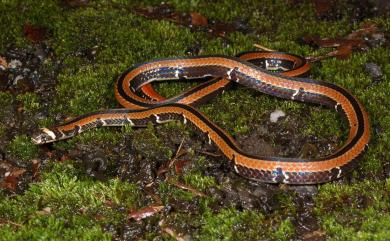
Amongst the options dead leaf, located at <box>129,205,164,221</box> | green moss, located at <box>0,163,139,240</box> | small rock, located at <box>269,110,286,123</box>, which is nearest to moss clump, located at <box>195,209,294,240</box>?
dead leaf, located at <box>129,205,164,221</box>

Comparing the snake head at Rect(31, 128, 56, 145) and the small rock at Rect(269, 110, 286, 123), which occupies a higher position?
the small rock at Rect(269, 110, 286, 123)

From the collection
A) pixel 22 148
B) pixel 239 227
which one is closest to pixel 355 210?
pixel 239 227

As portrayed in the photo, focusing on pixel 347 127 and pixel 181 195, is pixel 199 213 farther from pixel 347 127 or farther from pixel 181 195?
pixel 347 127

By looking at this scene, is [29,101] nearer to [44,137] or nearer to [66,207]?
[44,137]

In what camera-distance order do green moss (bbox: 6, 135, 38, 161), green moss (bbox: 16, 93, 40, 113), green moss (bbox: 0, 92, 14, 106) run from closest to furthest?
green moss (bbox: 6, 135, 38, 161) → green moss (bbox: 16, 93, 40, 113) → green moss (bbox: 0, 92, 14, 106)

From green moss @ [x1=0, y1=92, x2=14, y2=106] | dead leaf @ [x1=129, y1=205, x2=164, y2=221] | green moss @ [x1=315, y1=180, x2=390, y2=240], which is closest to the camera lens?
green moss @ [x1=315, y1=180, x2=390, y2=240]

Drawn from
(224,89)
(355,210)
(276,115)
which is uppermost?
(224,89)

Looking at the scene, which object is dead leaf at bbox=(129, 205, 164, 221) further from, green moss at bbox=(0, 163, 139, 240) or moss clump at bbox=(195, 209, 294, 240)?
moss clump at bbox=(195, 209, 294, 240)

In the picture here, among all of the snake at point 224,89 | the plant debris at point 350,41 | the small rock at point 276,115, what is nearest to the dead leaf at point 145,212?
the snake at point 224,89
